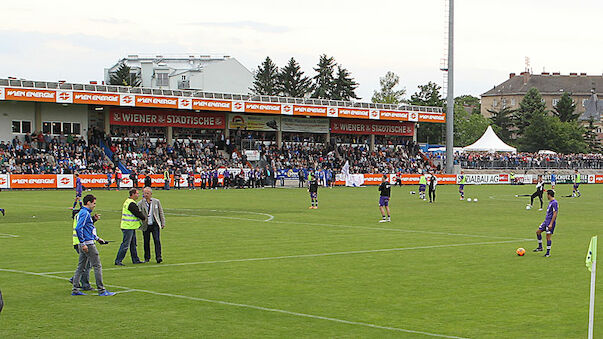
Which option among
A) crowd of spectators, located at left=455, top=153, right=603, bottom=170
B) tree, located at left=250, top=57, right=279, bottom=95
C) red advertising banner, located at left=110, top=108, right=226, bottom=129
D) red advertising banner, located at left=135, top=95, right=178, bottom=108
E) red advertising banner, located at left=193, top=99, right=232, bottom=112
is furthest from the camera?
tree, located at left=250, top=57, right=279, bottom=95

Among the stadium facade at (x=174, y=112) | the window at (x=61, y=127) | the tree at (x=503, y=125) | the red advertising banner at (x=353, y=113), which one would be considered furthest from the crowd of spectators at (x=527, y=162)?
the tree at (x=503, y=125)

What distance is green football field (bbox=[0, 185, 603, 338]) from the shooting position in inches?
485

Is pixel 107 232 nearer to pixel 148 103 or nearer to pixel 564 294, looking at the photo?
pixel 564 294

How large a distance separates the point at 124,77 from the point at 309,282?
114707 millimetres

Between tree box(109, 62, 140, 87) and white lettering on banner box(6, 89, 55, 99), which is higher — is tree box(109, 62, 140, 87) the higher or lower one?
the higher one

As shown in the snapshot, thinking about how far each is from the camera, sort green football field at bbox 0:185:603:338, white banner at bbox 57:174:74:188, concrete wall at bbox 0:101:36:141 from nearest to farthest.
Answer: green football field at bbox 0:185:603:338 → white banner at bbox 57:174:74:188 → concrete wall at bbox 0:101:36:141

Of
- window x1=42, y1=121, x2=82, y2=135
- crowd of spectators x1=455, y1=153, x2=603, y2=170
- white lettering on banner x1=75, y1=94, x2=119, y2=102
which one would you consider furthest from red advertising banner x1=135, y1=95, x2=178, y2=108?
crowd of spectators x1=455, y1=153, x2=603, y2=170

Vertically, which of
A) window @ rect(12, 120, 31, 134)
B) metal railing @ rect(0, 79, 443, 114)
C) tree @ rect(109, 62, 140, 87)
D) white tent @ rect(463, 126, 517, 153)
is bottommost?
white tent @ rect(463, 126, 517, 153)

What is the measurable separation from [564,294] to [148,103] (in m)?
58.5

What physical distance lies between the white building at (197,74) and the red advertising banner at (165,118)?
1535 inches

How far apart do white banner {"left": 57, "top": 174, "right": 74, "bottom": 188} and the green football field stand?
84.7 feet

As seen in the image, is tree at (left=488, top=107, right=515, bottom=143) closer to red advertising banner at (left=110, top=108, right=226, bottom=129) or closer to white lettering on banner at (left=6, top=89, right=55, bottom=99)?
red advertising banner at (left=110, top=108, right=226, bottom=129)

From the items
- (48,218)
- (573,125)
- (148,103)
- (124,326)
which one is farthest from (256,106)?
(573,125)

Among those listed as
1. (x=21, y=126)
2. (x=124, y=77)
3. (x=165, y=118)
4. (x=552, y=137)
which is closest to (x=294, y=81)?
(x=124, y=77)
